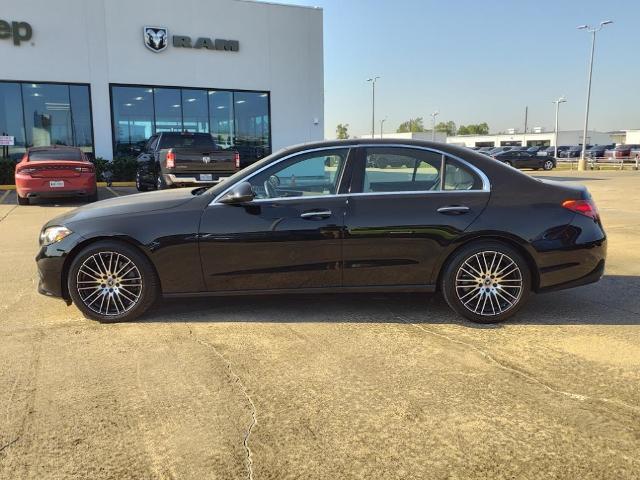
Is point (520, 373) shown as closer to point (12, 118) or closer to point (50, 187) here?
point (50, 187)

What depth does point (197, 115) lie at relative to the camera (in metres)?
23.1

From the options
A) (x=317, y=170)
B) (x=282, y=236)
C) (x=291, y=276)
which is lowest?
(x=291, y=276)

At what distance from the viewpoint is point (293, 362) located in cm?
394

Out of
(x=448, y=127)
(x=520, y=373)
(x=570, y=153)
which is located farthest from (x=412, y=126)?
(x=520, y=373)

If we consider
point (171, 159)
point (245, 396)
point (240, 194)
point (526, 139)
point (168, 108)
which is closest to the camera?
point (245, 396)

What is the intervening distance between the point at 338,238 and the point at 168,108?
1976 cm

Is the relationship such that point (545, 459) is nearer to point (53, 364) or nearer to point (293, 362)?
point (293, 362)

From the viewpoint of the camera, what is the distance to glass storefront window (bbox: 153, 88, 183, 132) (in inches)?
883

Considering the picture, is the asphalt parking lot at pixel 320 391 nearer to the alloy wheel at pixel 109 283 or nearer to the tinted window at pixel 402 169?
the alloy wheel at pixel 109 283

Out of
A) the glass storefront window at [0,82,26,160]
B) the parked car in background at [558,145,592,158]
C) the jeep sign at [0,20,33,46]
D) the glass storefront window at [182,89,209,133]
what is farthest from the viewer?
the parked car in background at [558,145,592,158]

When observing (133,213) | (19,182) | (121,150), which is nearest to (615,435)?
(133,213)

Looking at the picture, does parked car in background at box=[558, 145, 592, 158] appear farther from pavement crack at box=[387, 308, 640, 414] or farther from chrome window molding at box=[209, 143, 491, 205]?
pavement crack at box=[387, 308, 640, 414]

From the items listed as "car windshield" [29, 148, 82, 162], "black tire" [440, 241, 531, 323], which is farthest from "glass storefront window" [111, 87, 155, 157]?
"black tire" [440, 241, 531, 323]

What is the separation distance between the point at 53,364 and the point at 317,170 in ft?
8.43
